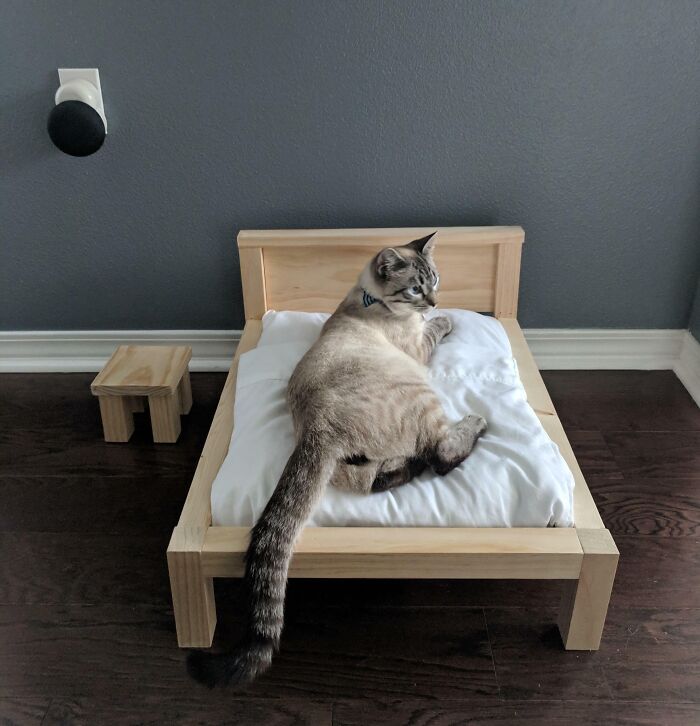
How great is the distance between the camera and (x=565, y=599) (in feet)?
4.89

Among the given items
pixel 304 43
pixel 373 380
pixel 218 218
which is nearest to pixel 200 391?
pixel 218 218

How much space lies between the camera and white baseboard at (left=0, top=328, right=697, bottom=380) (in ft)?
7.95

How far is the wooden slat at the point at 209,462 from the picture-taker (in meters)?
1.47

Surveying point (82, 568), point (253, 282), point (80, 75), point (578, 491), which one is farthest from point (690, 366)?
point (80, 75)

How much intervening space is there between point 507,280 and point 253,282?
77 cm

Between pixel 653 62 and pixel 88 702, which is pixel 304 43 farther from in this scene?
pixel 88 702

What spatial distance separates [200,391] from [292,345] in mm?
560

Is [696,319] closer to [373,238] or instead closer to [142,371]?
[373,238]

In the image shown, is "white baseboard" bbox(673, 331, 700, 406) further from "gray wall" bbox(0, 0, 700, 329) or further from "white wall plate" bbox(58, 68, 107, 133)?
"white wall plate" bbox(58, 68, 107, 133)

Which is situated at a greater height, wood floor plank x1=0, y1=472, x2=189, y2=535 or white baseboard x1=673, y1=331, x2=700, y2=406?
white baseboard x1=673, y1=331, x2=700, y2=406

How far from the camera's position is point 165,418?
206cm

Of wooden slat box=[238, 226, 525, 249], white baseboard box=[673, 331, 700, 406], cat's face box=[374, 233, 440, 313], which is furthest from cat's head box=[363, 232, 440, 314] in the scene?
white baseboard box=[673, 331, 700, 406]

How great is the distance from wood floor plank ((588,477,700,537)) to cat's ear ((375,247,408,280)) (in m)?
0.78

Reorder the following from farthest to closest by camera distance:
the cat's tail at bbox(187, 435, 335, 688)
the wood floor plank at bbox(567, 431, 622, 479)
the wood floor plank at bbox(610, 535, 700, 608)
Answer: the wood floor plank at bbox(567, 431, 622, 479) → the wood floor plank at bbox(610, 535, 700, 608) → the cat's tail at bbox(187, 435, 335, 688)
